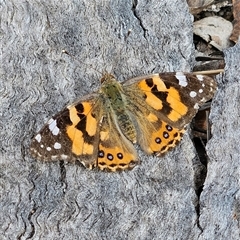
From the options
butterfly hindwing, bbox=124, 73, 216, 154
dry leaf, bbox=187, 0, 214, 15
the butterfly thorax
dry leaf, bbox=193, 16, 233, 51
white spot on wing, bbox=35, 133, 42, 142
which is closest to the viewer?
white spot on wing, bbox=35, 133, 42, 142

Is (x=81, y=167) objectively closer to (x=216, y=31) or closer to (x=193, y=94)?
(x=193, y=94)

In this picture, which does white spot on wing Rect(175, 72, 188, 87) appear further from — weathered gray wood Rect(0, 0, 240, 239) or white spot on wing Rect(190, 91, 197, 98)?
weathered gray wood Rect(0, 0, 240, 239)

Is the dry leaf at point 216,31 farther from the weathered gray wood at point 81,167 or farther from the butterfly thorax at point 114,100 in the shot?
the butterfly thorax at point 114,100

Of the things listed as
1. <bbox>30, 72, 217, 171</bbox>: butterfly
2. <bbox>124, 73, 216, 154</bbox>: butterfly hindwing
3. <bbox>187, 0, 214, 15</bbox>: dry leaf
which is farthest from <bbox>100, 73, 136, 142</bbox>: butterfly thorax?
<bbox>187, 0, 214, 15</bbox>: dry leaf

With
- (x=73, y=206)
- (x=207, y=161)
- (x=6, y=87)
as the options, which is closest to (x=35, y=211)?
(x=73, y=206)

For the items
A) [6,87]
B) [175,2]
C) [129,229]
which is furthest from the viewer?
[175,2]

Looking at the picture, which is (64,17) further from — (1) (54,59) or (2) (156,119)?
(2) (156,119)

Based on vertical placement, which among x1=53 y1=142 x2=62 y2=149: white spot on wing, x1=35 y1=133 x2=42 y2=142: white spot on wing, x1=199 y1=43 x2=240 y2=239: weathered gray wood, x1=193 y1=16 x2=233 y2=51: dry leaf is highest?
x1=35 y1=133 x2=42 y2=142: white spot on wing
